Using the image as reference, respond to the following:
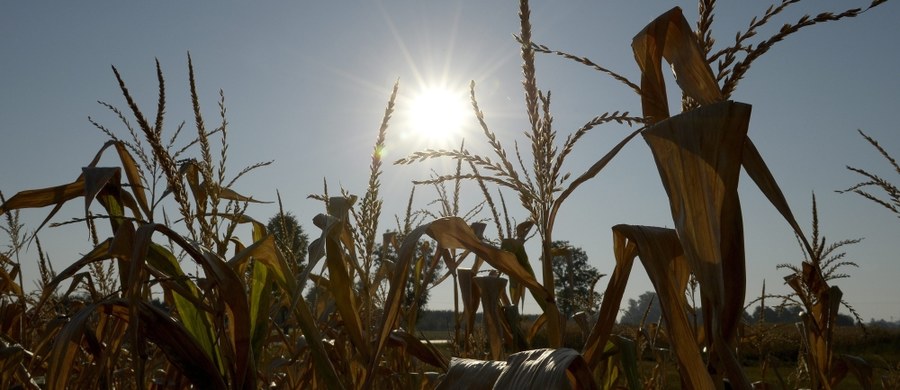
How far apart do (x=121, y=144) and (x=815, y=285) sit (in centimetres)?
215

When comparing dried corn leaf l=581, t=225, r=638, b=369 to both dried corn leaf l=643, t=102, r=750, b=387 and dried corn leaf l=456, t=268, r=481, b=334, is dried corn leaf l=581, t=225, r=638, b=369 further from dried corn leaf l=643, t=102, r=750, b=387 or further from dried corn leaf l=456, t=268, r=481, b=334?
dried corn leaf l=456, t=268, r=481, b=334

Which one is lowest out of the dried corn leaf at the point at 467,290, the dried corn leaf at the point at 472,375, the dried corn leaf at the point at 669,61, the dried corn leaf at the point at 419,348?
the dried corn leaf at the point at 472,375

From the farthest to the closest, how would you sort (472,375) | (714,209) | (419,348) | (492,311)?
(419,348) < (492,311) < (472,375) < (714,209)

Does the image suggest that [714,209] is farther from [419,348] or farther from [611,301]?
[419,348]

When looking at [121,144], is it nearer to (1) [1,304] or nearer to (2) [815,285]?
(1) [1,304]

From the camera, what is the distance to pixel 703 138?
830 mm

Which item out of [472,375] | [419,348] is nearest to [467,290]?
[419,348]

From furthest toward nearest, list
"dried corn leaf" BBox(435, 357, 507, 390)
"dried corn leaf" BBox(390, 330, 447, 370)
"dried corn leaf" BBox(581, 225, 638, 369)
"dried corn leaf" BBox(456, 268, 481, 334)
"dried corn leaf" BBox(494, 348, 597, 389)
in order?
1. "dried corn leaf" BBox(456, 268, 481, 334)
2. "dried corn leaf" BBox(390, 330, 447, 370)
3. "dried corn leaf" BBox(581, 225, 638, 369)
4. "dried corn leaf" BBox(435, 357, 507, 390)
5. "dried corn leaf" BBox(494, 348, 597, 389)

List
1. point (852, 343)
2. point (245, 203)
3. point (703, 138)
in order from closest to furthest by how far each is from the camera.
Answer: point (703, 138)
point (245, 203)
point (852, 343)

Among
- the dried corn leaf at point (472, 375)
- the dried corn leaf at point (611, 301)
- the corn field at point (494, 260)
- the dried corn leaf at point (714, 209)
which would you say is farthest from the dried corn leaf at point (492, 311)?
the dried corn leaf at point (714, 209)

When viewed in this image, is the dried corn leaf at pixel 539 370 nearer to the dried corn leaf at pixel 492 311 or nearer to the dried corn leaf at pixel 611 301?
the dried corn leaf at pixel 611 301

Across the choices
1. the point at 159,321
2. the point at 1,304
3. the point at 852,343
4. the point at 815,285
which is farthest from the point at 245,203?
the point at 852,343

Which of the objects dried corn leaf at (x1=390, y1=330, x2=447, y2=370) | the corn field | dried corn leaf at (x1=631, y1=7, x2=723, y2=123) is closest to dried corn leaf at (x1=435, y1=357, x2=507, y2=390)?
the corn field

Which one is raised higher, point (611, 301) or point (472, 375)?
point (611, 301)
